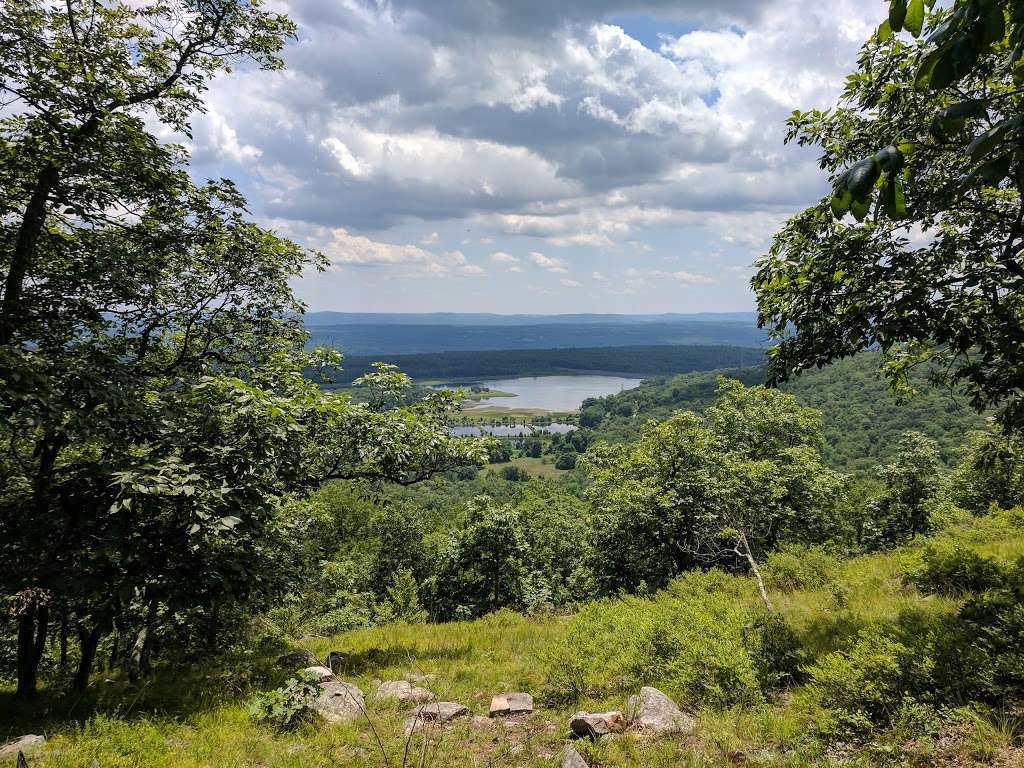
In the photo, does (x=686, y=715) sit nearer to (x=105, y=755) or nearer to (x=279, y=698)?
(x=279, y=698)

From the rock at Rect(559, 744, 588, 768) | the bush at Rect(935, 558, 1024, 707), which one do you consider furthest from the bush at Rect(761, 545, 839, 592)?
the rock at Rect(559, 744, 588, 768)

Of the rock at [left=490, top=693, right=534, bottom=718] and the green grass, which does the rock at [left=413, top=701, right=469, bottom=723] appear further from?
the green grass

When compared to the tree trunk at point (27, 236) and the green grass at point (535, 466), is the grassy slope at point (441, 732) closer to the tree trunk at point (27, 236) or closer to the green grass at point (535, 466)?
the tree trunk at point (27, 236)

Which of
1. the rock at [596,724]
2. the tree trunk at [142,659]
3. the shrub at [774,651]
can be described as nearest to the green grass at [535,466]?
the tree trunk at [142,659]

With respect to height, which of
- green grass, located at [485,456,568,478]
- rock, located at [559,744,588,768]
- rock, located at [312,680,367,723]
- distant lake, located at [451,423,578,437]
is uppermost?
rock, located at [559,744,588,768]

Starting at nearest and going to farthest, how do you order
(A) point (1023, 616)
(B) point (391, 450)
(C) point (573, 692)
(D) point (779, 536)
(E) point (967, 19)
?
(E) point (967, 19), (A) point (1023, 616), (C) point (573, 692), (B) point (391, 450), (D) point (779, 536)

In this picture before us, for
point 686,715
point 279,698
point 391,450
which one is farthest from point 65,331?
point 686,715
